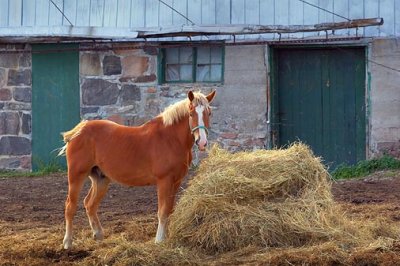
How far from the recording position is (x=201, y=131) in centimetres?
839

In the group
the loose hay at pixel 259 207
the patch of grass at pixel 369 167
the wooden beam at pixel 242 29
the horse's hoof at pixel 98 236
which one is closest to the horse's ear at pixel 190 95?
the loose hay at pixel 259 207

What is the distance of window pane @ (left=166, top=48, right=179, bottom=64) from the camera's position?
603 inches

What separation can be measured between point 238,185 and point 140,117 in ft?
23.5

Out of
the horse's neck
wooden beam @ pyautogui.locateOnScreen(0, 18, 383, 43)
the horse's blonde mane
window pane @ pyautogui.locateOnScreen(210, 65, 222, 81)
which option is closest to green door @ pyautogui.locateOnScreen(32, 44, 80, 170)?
wooden beam @ pyautogui.locateOnScreen(0, 18, 383, 43)

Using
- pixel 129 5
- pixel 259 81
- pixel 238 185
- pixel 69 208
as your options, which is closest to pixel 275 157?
pixel 238 185

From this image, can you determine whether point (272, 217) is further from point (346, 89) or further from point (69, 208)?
point (346, 89)

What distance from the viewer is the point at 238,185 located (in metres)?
A: 8.32

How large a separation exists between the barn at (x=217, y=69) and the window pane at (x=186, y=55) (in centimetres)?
2

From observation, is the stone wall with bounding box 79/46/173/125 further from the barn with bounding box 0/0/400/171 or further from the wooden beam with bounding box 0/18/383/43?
the wooden beam with bounding box 0/18/383/43

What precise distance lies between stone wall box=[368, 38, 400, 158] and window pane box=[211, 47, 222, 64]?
8.49 feet

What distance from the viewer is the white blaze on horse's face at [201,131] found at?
830cm

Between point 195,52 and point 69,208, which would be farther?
point 195,52

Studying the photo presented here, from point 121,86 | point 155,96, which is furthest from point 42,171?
point 155,96

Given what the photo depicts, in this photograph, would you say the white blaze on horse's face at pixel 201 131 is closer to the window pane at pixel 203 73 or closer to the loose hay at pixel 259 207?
the loose hay at pixel 259 207
